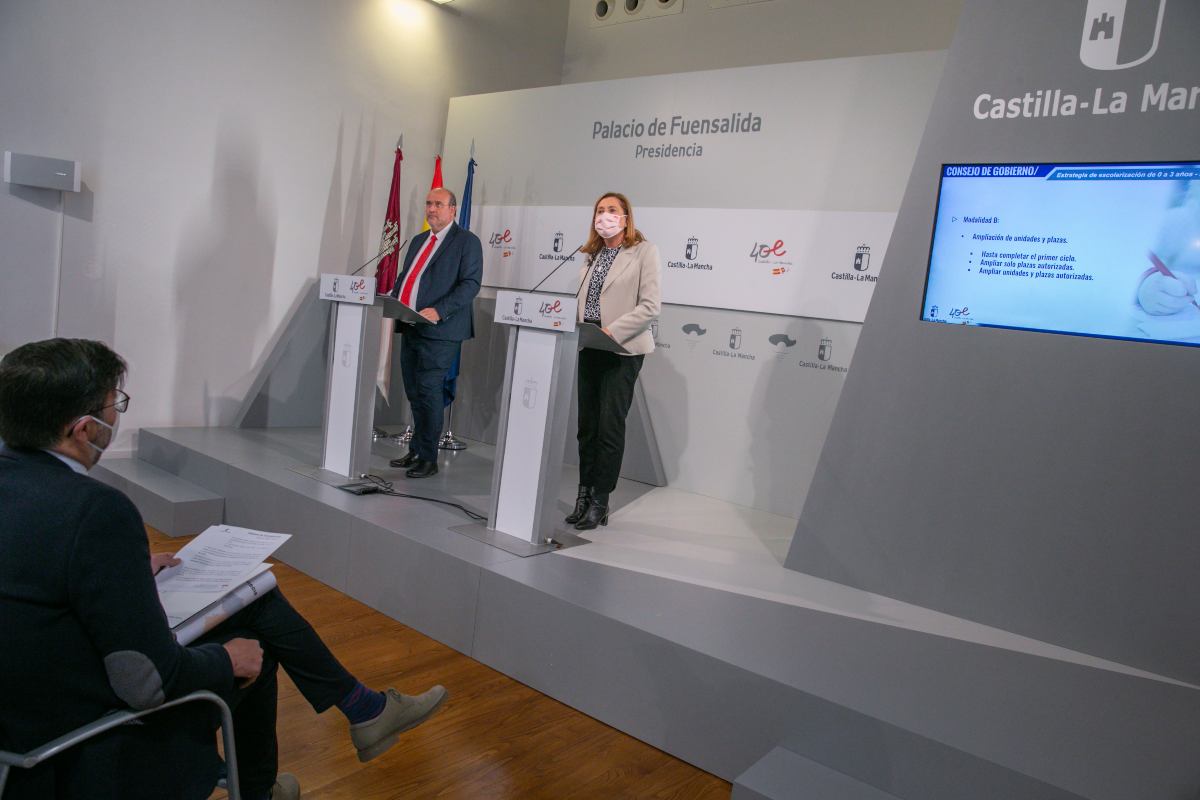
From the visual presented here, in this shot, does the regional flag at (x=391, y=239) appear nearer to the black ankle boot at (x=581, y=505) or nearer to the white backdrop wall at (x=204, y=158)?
the white backdrop wall at (x=204, y=158)

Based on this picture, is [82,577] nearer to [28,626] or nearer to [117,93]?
[28,626]

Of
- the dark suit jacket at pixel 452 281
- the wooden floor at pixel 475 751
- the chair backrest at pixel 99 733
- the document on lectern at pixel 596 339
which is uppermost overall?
the dark suit jacket at pixel 452 281

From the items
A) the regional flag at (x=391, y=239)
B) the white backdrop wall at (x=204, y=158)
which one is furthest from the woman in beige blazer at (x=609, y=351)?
the white backdrop wall at (x=204, y=158)

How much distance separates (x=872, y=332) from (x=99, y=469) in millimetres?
3995

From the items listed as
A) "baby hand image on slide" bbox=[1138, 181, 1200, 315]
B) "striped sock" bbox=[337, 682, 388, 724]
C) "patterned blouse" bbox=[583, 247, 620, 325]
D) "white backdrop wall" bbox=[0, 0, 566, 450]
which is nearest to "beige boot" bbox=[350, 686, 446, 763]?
"striped sock" bbox=[337, 682, 388, 724]

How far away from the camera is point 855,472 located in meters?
3.20

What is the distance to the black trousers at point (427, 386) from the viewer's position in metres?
4.45

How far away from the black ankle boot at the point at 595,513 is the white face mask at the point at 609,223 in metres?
1.15

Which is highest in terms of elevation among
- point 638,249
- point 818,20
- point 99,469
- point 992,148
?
point 818,20

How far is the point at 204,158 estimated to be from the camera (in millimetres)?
5141

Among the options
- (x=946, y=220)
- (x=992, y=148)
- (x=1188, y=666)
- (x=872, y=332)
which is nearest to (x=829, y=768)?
(x=1188, y=666)

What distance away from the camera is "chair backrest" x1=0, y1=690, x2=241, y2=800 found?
120 cm

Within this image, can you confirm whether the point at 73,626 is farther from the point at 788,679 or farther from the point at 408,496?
the point at 408,496

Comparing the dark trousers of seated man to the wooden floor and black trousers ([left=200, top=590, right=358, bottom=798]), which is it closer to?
black trousers ([left=200, top=590, right=358, bottom=798])
